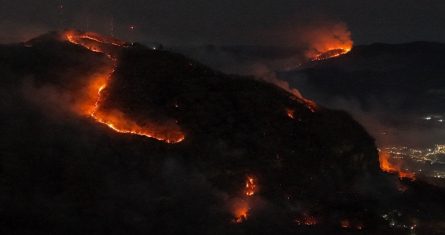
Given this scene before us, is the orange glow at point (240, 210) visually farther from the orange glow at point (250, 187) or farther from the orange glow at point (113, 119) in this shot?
the orange glow at point (113, 119)

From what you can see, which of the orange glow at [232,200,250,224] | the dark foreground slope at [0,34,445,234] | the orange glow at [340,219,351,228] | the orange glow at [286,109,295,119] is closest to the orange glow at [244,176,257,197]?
the dark foreground slope at [0,34,445,234]

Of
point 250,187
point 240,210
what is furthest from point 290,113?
point 240,210

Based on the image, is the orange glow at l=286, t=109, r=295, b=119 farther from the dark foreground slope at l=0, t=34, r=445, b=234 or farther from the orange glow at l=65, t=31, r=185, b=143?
the orange glow at l=65, t=31, r=185, b=143

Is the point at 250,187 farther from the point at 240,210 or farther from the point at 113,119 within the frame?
the point at 113,119

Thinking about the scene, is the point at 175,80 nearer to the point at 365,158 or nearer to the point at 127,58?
the point at 127,58

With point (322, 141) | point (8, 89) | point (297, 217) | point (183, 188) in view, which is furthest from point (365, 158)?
point (8, 89)

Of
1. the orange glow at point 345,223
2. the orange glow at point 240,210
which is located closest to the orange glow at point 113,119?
the orange glow at point 240,210
